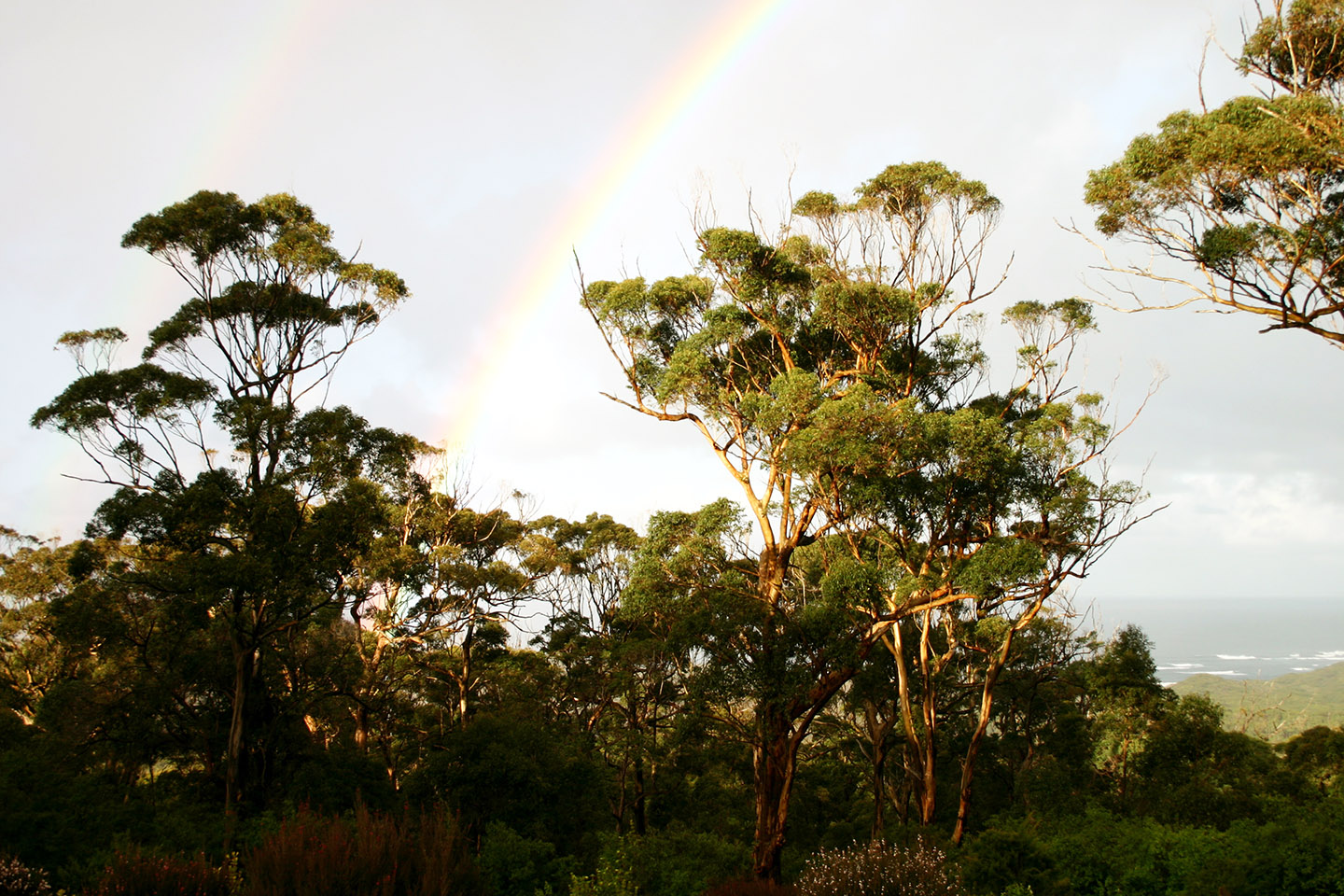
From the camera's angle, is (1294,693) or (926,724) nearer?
(926,724)

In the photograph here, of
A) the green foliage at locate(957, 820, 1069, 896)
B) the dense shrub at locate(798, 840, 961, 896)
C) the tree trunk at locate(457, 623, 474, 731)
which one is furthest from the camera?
the tree trunk at locate(457, 623, 474, 731)

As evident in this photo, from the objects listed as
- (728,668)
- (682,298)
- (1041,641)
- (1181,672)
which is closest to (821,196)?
(682,298)

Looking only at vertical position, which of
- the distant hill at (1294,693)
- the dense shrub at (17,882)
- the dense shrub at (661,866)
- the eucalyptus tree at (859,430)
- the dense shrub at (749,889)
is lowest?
the distant hill at (1294,693)

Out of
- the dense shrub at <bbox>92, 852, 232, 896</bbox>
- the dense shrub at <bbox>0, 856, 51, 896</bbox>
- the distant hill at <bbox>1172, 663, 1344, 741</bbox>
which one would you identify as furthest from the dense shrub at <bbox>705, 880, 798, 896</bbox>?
the distant hill at <bbox>1172, 663, 1344, 741</bbox>

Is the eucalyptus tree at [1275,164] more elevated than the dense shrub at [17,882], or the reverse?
the eucalyptus tree at [1275,164]

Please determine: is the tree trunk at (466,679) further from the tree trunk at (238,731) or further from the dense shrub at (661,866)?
the dense shrub at (661,866)

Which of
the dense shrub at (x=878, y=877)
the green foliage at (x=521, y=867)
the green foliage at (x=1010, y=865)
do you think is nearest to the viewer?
the dense shrub at (x=878, y=877)

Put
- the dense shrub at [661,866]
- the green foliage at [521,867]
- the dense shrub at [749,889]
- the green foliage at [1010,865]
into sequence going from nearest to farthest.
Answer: the dense shrub at [749,889] → the dense shrub at [661,866] → the green foliage at [1010,865] → the green foliage at [521,867]

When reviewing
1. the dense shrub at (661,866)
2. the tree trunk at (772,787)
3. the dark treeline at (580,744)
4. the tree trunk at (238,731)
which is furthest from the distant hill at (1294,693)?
the tree trunk at (238,731)

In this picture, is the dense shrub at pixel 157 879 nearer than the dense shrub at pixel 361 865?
No

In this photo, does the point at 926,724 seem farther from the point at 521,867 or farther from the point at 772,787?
the point at 521,867

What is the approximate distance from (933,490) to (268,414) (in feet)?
36.4

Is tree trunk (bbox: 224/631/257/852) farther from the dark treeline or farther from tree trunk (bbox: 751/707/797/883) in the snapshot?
tree trunk (bbox: 751/707/797/883)

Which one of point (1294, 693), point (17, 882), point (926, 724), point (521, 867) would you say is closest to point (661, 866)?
point (521, 867)
